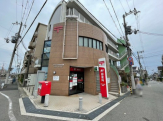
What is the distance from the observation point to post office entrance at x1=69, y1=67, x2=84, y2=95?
964cm

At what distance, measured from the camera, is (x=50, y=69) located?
9742mm

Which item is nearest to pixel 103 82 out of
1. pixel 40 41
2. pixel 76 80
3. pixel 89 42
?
pixel 76 80

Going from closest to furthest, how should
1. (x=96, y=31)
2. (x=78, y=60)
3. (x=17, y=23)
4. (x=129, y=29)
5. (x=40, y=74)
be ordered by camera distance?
(x=40, y=74)
(x=78, y=60)
(x=96, y=31)
(x=129, y=29)
(x=17, y=23)

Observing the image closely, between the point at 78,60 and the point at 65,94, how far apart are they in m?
4.18

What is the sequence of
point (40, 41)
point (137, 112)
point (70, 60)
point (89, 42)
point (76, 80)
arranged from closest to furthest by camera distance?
point (137, 112) → point (70, 60) → point (76, 80) → point (89, 42) → point (40, 41)

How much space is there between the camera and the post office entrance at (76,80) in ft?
31.6

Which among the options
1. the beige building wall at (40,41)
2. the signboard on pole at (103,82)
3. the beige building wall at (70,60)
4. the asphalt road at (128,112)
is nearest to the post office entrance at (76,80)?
the beige building wall at (70,60)

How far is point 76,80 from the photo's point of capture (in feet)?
33.9

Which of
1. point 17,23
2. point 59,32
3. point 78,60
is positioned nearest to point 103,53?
point 78,60

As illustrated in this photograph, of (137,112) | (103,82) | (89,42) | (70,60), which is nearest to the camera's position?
(137,112)

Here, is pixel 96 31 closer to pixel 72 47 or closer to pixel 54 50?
pixel 72 47

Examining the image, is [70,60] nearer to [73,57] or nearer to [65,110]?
[73,57]

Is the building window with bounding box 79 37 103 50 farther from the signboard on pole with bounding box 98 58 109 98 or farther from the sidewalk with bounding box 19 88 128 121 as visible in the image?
the sidewalk with bounding box 19 88 128 121

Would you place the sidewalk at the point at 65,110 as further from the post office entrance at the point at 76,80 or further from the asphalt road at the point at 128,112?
the post office entrance at the point at 76,80
